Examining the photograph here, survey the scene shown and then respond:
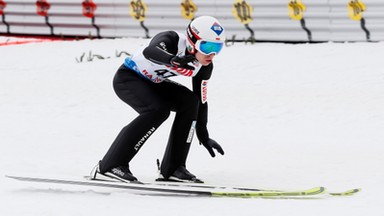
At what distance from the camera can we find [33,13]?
16.2 metres

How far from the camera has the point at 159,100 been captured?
6.23m

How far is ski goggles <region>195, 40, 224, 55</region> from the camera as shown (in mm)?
6023

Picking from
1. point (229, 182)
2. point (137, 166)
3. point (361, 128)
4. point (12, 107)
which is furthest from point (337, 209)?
point (12, 107)

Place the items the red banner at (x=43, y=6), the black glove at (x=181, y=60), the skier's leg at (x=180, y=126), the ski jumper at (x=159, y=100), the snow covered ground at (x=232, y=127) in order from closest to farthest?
the snow covered ground at (x=232, y=127) < the black glove at (x=181, y=60) < the ski jumper at (x=159, y=100) < the skier's leg at (x=180, y=126) < the red banner at (x=43, y=6)

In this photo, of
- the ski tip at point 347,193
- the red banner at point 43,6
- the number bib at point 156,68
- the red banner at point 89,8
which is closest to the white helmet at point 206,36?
the number bib at point 156,68

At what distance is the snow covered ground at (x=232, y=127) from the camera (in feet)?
18.8

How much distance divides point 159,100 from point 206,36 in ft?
2.08

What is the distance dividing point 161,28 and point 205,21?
27.6ft

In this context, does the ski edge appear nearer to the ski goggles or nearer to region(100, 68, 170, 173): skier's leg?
region(100, 68, 170, 173): skier's leg

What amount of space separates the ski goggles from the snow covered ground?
111 cm

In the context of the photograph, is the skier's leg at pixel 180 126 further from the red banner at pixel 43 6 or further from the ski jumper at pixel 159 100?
the red banner at pixel 43 6

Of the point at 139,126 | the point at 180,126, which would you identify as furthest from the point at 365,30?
the point at 139,126

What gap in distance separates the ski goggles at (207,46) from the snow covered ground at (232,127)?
1.11m

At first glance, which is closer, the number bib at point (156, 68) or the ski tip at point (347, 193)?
the ski tip at point (347, 193)
